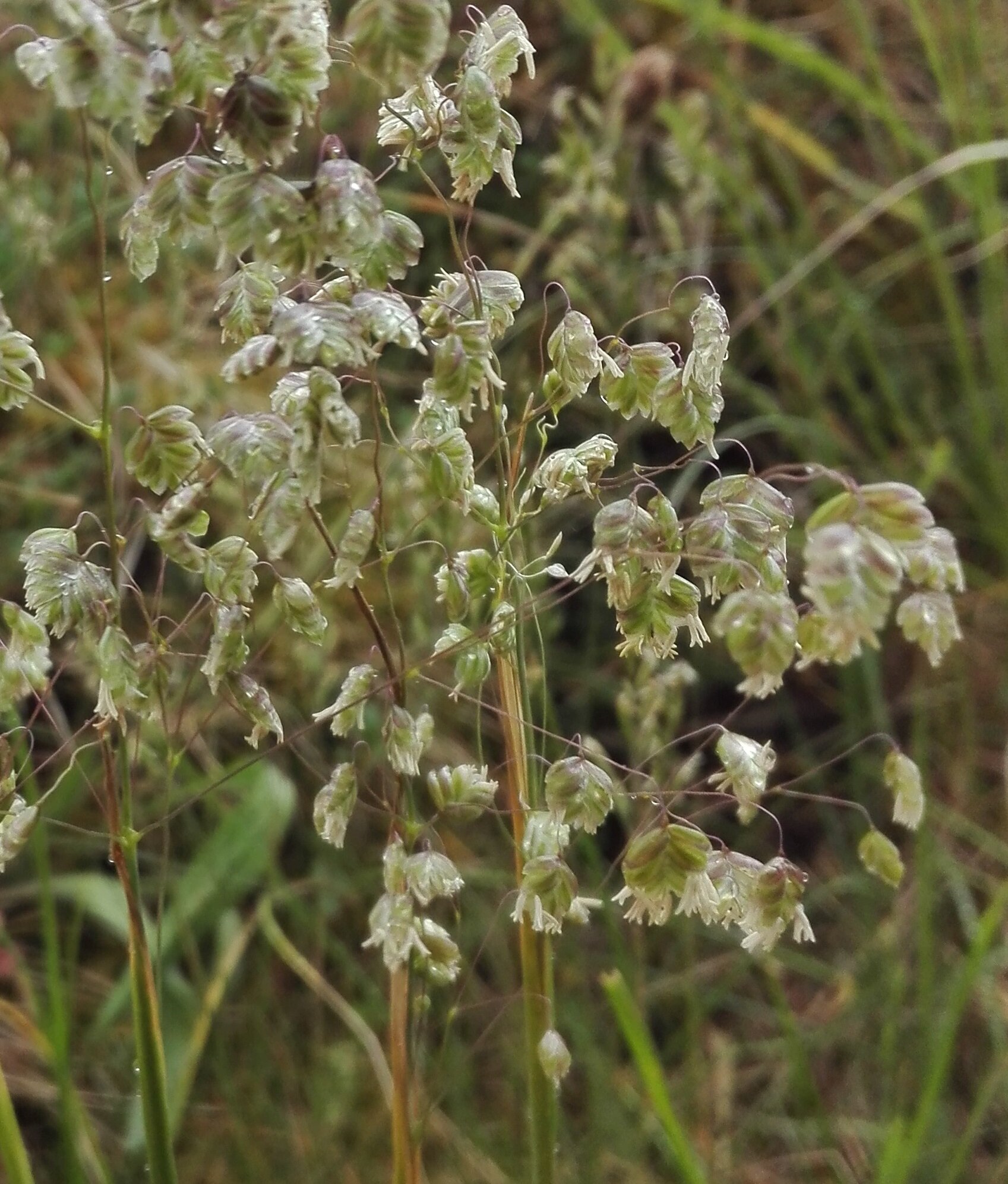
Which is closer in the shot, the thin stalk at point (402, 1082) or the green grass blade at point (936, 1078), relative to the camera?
the thin stalk at point (402, 1082)

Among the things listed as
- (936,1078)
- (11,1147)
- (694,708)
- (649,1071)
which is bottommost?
(694,708)

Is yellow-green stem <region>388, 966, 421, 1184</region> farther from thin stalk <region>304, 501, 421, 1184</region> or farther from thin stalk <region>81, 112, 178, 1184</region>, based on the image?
thin stalk <region>81, 112, 178, 1184</region>

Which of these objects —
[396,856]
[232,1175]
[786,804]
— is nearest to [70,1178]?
[396,856]

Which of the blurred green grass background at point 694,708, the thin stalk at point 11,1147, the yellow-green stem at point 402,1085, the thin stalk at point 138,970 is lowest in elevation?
the blurred green grass background at point 694,708

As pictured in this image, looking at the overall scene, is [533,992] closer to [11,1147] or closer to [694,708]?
[11,1147]

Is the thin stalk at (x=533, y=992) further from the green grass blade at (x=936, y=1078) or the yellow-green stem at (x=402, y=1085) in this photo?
the green grass blade at (x=936, y=1078)

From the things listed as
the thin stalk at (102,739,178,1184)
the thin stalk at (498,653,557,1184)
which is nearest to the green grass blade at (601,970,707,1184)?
the thin stalk at (498,653,557,1184)

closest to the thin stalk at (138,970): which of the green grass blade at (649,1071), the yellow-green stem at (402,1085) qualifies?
the yellow-green stem at (402,1085)

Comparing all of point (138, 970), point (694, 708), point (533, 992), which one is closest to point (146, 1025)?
point (138, 970)
